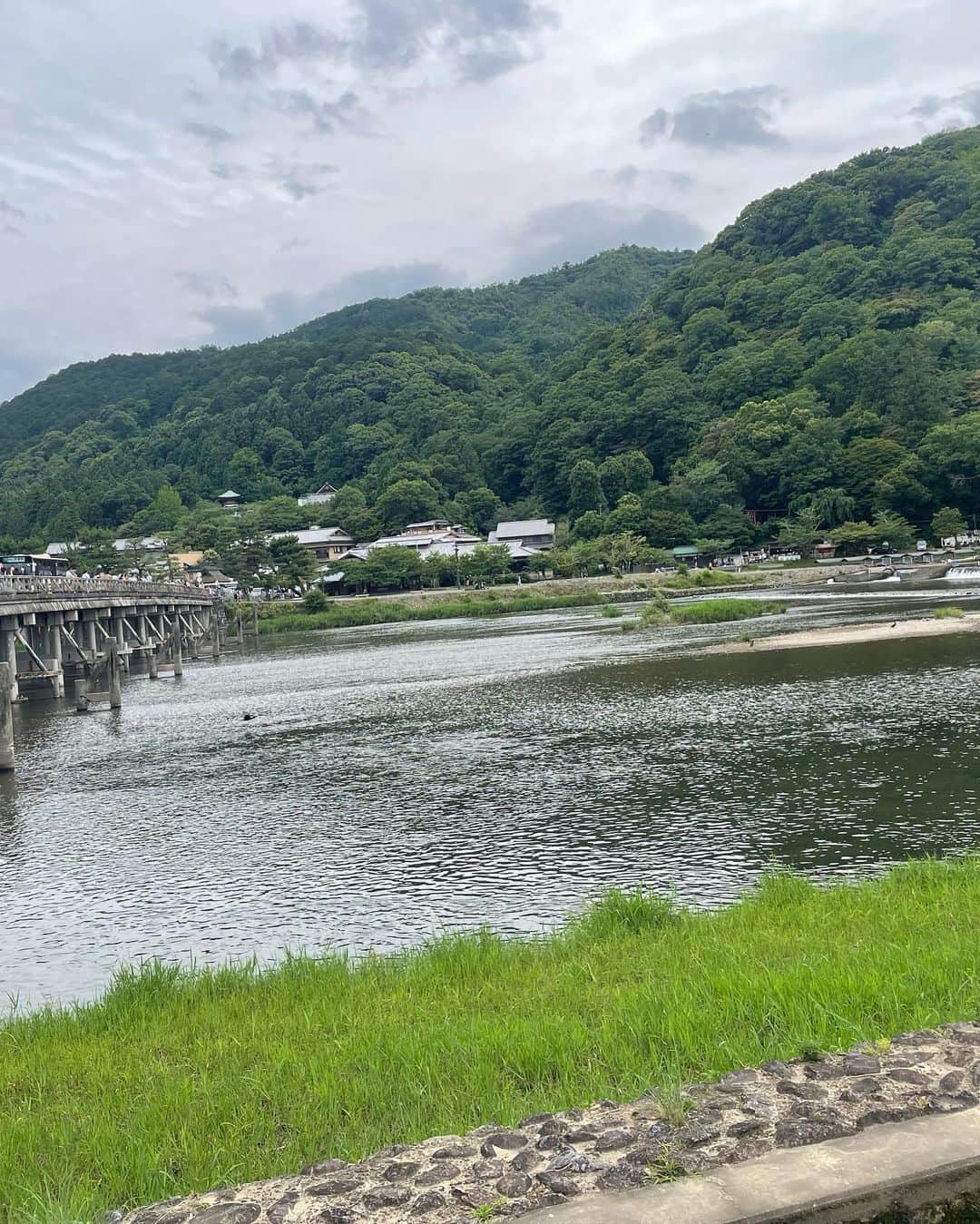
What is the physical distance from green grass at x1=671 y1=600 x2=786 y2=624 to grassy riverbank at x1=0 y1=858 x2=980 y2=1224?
41.1 metres

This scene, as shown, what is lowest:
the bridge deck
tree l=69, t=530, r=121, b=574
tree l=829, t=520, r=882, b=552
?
tree l=829, t=520, r=882, b=552

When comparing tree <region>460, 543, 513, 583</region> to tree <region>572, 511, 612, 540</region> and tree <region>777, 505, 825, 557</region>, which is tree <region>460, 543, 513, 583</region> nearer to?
tree <region>572, 511, 612, 540</region>

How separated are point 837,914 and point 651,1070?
12.6ft

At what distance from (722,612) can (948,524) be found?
151ft

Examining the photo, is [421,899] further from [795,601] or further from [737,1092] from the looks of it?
[795,601]

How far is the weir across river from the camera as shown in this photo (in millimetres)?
30922

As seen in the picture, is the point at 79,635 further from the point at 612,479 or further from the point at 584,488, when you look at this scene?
the point at 612,479

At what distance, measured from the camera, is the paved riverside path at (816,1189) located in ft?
12.0

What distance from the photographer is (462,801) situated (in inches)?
640

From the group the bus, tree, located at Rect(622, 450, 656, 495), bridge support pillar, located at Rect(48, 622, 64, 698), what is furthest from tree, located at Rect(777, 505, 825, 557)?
bridge support pillar, located at Rect(48, 622, 64, 698)

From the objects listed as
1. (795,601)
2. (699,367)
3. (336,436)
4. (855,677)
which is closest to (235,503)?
(336,436)

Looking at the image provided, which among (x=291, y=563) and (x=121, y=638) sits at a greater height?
(x=291, y=563)

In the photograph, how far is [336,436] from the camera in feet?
488

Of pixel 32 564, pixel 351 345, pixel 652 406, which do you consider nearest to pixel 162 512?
pixel 351 345
